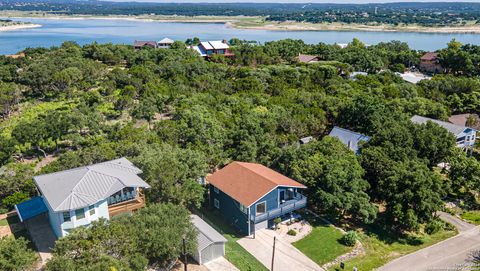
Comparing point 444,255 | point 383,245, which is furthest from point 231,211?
point 444,255

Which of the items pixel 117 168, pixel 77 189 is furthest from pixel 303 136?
pixel 77 189

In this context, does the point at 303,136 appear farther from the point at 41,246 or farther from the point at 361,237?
the point at 41,246

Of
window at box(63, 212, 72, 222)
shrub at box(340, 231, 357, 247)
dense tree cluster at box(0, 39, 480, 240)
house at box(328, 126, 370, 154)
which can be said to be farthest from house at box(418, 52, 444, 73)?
window at box(63, 212, 72, 222)

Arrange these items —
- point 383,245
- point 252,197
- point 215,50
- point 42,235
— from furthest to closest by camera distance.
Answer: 1. point 215,50
2. point 383,245
3. point 252,197
4. point 42,235

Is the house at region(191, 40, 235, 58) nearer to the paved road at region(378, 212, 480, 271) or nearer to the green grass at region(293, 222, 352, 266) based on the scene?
the green grass at region(293, 222, 352, 266)

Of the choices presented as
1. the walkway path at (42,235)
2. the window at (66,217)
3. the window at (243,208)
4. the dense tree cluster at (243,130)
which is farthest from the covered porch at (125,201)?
the window at (243,208)

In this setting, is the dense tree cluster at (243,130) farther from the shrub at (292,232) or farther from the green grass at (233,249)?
the shrub at (292,232)

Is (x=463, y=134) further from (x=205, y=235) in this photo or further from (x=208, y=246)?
(x=208, y=246)
